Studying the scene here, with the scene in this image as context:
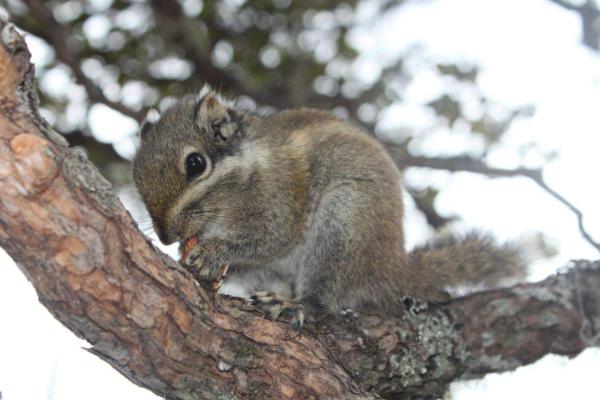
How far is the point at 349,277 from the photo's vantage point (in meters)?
3.17

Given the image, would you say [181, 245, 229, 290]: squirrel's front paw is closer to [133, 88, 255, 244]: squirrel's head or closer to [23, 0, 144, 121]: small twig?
[133, 88, 255, 244]: squirrel's head

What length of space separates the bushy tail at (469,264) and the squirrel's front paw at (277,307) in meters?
0.79

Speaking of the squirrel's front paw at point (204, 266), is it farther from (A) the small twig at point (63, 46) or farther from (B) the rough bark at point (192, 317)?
(A) the small twig at point (63, 46)

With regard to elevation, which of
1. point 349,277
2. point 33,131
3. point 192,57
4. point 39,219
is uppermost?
point 33,131

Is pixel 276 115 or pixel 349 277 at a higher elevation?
pixel 276 115

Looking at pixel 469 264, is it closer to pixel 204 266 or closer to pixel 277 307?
pixel 277 307

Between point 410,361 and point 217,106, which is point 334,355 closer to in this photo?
point 410,361

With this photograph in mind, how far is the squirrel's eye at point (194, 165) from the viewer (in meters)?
2.97

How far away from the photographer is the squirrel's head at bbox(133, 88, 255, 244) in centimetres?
290

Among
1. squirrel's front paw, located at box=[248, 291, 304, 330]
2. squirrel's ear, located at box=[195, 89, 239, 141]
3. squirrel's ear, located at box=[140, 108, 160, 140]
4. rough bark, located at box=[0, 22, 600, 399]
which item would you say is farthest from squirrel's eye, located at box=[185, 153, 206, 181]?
rough bark, located at box=[0, 22, 600, 399]

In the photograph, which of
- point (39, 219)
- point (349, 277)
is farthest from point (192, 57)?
point (39, 219)

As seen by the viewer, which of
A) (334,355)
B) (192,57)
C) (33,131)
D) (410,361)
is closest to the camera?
(33,131)

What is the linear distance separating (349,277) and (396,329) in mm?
329

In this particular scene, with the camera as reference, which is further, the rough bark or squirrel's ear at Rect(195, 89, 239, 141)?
squirrel's ear at Rect(195, 89, 239, 141)
